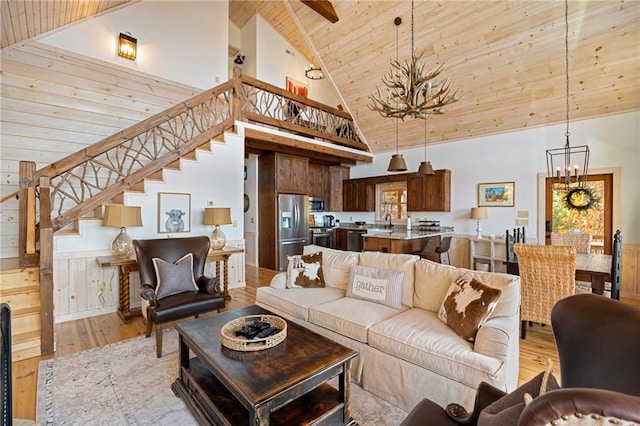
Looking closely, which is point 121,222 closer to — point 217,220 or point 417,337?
point 217,220

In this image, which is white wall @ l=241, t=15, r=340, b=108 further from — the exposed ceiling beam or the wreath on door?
the wreath on door

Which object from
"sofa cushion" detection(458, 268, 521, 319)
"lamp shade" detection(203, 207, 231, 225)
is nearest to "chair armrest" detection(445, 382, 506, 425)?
"sofa cushion" detection(458, 268, 521, 319)

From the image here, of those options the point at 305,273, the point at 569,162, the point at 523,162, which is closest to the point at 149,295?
the point at 305,273

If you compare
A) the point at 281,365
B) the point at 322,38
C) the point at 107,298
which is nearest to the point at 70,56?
the point at 107,298

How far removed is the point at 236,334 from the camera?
2020 mm

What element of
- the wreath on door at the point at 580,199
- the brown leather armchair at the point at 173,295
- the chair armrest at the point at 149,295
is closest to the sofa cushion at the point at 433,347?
the brown leather armchair at the point at 173,295

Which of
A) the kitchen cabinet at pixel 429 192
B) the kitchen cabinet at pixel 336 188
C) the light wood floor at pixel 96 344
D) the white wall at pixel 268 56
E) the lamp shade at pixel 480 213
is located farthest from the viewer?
the kitchen cabinet at pixel 336 188

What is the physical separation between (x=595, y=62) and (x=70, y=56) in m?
7.82

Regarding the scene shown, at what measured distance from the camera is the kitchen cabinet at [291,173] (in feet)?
22.0

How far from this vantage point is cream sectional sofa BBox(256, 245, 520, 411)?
6.14 feet

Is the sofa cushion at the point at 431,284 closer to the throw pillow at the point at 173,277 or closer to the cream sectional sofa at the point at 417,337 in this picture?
the cream sectional sofa at the point at 417,337

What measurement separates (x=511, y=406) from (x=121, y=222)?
4.02m

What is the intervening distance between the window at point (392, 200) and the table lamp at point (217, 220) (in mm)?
4571

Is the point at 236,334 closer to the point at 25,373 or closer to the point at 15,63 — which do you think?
the point at 25,373
